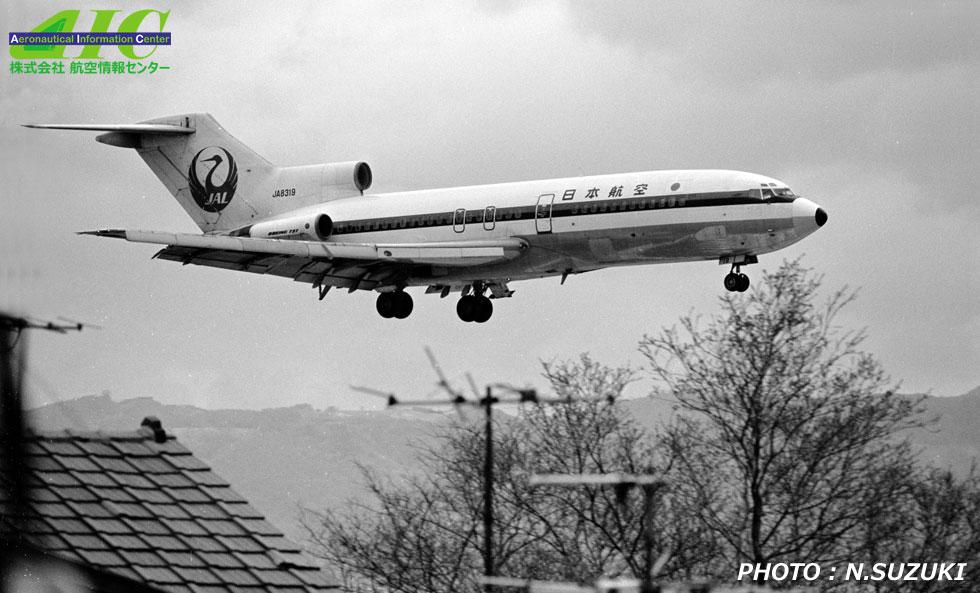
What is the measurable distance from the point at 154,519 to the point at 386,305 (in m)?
37.7

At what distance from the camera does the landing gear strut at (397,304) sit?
5438cm

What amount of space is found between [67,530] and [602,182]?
32.8 m

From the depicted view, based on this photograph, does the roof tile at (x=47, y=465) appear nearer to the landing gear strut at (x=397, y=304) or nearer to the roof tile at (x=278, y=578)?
the roof tile at (x=278, y=578)

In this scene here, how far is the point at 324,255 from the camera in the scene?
50.8 m

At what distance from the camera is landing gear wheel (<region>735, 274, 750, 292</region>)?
147ft

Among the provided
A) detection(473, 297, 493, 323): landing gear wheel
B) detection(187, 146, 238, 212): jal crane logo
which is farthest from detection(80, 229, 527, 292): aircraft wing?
detection(187, 146, 238, 212): jal crane logo

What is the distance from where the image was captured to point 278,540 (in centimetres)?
1741

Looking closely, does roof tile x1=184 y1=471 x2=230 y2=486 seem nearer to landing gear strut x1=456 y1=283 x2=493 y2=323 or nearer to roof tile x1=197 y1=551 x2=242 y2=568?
roof tile x1=197 y1=551 x2=242 y2=568

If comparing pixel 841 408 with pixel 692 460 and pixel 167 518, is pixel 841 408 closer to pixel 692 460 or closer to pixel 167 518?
pixel 692 460

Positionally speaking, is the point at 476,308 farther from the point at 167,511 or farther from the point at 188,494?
the point at 167,511

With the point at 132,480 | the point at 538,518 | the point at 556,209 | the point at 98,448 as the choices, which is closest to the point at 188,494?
the point at 132,480

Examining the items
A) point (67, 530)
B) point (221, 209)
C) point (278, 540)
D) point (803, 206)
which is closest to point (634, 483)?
point (278, 540)

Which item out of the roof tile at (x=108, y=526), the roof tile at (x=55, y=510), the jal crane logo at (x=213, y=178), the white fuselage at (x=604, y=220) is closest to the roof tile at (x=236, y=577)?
the roof tile at (x=108, y=526)

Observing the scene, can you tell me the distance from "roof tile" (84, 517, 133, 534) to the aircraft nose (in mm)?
30683
